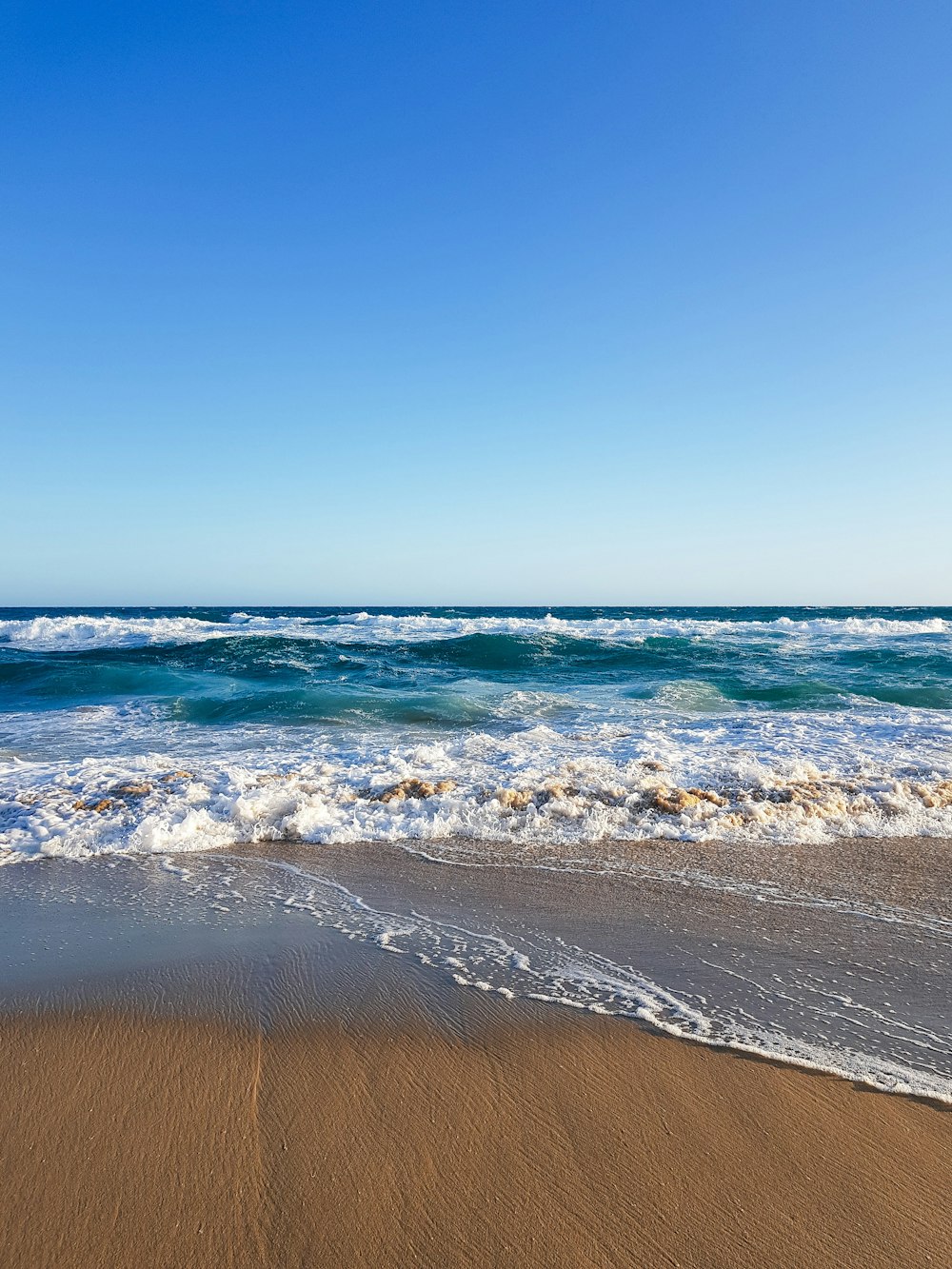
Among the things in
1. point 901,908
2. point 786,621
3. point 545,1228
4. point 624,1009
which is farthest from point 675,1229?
point 786,621

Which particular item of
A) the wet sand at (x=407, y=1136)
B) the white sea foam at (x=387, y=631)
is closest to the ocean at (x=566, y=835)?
the wet sand at (x=407, y=1136)

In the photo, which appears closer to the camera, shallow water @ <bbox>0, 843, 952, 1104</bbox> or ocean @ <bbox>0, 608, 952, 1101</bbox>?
shallow water @ <bbox>0, 843, 952, 1104</bbox>

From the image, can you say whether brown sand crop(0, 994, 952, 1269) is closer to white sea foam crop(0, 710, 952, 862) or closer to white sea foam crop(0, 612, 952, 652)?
white sea foam crop(0, 710, 952, 862)

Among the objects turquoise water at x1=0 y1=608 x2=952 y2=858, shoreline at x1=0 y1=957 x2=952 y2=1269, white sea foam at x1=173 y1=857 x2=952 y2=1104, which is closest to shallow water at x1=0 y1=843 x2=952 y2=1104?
white sea foam at x1=173 y1=857 x2=952 y2=1104

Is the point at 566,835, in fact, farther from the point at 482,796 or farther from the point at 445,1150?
the point at 445,1150

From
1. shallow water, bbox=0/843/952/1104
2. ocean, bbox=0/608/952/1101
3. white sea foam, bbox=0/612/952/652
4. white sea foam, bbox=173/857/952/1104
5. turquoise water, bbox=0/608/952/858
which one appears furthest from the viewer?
white sea foam, bbox=0/612/952/652

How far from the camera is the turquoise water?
16.1ft

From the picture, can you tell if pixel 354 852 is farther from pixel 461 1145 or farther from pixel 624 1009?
A: pixel 461 1145

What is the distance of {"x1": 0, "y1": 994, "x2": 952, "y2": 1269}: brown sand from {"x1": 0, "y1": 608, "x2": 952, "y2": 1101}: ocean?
1.01ft

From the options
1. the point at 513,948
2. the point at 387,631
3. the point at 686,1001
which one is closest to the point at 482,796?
the point at 513,948

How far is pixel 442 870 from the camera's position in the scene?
4160 mm

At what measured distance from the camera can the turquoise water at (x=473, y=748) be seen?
4906 mm

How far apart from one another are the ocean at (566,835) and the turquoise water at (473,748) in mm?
38

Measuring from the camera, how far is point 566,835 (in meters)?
4.75
